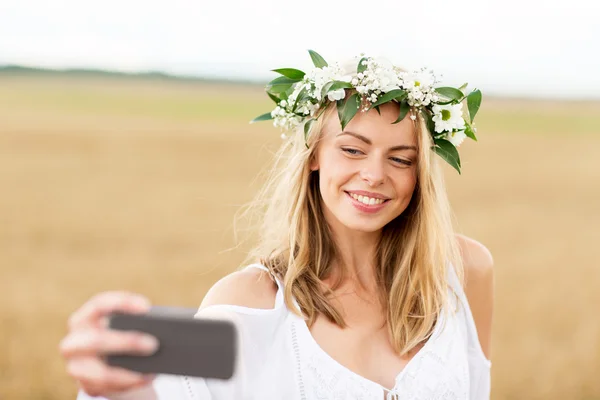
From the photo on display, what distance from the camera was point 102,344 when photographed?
1269 millimetres

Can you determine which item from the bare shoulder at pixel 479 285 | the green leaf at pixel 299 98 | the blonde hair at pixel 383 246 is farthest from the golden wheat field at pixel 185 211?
the green leaf at pixel 299 98

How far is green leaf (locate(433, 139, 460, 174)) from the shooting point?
301cm

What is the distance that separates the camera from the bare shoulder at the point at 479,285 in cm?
324

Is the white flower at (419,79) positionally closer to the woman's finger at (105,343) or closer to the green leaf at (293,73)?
the green leaf at (293,73)

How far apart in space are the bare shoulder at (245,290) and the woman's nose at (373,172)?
1.73 ft

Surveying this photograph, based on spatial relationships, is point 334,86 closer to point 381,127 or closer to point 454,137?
point 381,127

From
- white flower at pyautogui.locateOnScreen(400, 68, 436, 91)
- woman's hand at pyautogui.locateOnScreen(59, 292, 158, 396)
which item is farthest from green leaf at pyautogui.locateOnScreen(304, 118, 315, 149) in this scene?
woman's hand at pyautogui.locateOnScreen(59, 292, 158, 396)

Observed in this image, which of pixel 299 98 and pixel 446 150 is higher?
pixel 299 98

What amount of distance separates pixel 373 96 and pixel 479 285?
973mm

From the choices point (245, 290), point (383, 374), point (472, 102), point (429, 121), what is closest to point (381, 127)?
point (429, 121)

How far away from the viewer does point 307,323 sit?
2854mm

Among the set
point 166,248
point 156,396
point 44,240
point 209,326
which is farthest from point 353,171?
point 44,240

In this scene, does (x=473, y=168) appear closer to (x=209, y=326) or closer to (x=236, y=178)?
(x=236, y=178)

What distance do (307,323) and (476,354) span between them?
2.38ft
